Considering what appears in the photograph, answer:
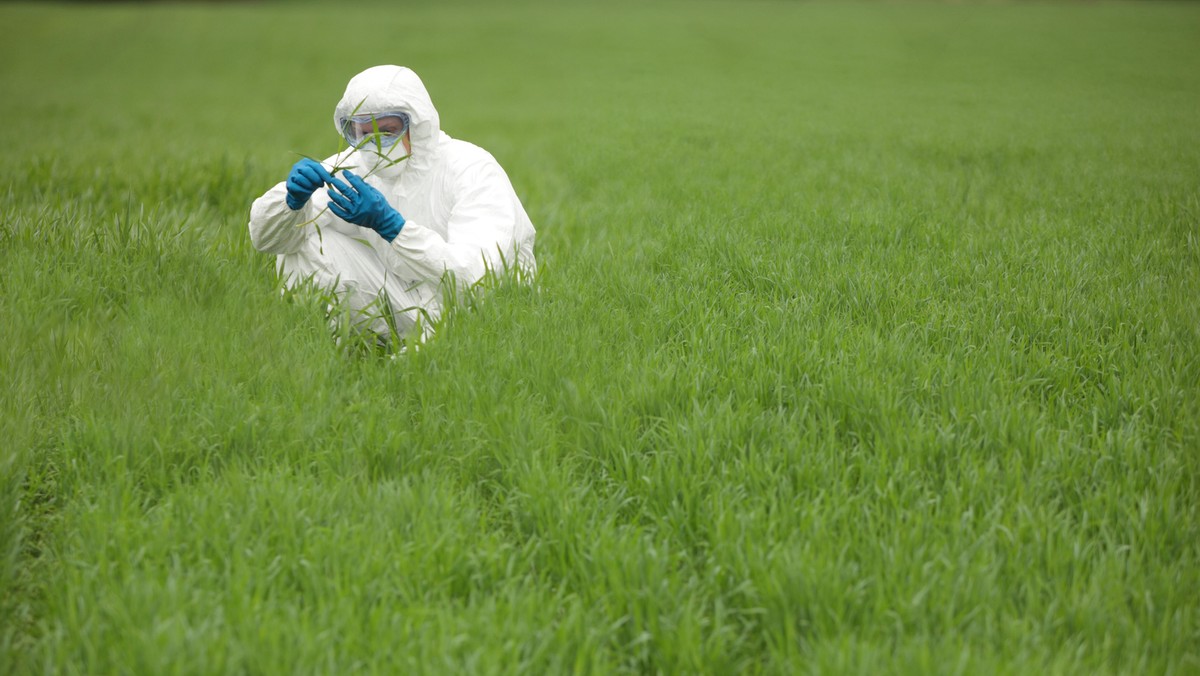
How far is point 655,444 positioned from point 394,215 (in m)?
1.76

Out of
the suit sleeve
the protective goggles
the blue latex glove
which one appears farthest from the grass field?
the protective goggles

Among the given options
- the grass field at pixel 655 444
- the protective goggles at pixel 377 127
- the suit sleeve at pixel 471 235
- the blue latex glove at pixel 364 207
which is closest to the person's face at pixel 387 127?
the protective goggles at pixel 377 127

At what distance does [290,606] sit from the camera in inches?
87.4

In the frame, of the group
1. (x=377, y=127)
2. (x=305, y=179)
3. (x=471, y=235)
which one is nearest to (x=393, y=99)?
(x=377, y=127)

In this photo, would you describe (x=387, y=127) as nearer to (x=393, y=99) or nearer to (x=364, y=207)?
(x=393, y=99)

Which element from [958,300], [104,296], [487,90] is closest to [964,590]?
[958,300]

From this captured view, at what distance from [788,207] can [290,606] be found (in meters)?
4.54

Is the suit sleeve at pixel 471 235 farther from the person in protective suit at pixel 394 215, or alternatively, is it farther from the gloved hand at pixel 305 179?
the gloved hand at pixel 305 179

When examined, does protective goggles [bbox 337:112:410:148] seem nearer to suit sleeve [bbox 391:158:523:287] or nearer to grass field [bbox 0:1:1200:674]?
suit sleeve [bbox 391:158:523:287]

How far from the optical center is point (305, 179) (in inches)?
157

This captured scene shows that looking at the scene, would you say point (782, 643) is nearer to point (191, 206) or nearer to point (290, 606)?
point (290, 606)

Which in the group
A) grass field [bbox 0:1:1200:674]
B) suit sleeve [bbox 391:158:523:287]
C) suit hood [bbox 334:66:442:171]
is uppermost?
suit hood [bbox 334:66:442:171]

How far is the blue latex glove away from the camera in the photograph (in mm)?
3922

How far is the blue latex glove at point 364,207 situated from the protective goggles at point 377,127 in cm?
37
